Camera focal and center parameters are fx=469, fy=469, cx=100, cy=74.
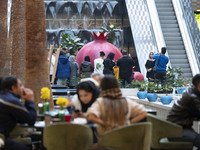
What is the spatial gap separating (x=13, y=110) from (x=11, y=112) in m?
0.04

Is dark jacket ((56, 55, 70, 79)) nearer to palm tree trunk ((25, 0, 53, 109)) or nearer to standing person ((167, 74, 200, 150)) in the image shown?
palm tree trunk ((25, 0, 53, 109))

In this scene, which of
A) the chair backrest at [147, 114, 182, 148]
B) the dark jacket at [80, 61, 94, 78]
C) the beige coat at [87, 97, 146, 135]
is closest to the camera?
the beige coat at [87, 97, 146, 135]

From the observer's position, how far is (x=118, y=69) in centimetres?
1606

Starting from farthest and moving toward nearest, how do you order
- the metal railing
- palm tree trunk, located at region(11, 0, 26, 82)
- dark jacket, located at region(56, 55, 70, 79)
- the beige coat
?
the metal railing < dark jacket, located at region(56, 55, 70, 79) < palm tree trunk, located at region(11, 0, 26, 82) < the beige coat

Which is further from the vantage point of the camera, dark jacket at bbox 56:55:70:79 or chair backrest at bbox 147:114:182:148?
dark jacket at bbox 56:55:70:79

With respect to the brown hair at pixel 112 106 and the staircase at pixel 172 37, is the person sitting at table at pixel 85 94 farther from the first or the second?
the staircase at pixel 172 37

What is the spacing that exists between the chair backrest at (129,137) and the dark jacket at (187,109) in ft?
3.60

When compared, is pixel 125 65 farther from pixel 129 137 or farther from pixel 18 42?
pixel 129 137

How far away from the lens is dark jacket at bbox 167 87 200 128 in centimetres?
559

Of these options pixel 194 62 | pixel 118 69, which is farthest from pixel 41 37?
pixel 194 62

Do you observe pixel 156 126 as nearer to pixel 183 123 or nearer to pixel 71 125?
pixel 183 123

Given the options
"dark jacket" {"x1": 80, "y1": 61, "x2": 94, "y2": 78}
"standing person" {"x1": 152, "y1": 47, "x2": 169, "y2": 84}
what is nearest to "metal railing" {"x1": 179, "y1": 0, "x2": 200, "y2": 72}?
"standing person" {"x1": 152, "y1": 47, "x2": 169, "y2": 84}

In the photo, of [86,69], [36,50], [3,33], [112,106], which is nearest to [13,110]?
[112,106]

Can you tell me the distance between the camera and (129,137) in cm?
458
